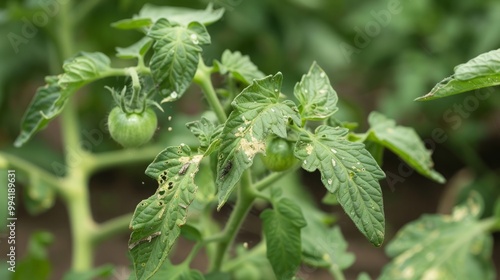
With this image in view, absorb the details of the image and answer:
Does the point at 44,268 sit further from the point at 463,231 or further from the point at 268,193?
the point at 463,231

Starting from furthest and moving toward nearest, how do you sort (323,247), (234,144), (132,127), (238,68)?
1. (323,247)
2. (238,68)
3. (132,127)
4. (234,144)

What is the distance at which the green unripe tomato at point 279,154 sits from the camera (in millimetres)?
1019

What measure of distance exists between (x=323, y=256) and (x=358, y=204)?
435mm

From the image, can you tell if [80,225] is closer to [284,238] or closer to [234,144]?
[284,238]

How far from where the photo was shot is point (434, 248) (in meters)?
1.66

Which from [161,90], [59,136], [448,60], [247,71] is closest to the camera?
[161,90]

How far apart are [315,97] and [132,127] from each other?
271mm

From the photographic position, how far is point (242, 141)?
939 mm

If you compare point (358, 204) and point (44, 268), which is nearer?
point (358, 204)

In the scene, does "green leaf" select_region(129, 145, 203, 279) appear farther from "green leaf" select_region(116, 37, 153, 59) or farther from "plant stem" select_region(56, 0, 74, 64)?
"plant stem" select_region(56, 0, 74, 64)

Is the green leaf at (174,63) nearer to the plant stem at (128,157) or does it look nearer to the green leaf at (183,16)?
the green leaf at (183,16)

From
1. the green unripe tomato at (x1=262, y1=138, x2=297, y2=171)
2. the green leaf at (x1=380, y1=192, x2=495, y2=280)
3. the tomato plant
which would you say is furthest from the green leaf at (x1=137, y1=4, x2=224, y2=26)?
the green leaf at (x1=380, y1=192, x2=495, y2=280)

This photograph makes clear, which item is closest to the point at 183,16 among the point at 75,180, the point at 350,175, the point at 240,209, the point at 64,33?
the point at 240,209

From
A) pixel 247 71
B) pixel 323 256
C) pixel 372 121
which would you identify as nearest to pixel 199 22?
pixel 247 71
